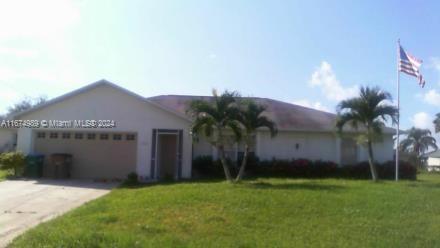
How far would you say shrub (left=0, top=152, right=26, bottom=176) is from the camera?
65.6 ft

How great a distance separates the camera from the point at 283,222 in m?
10.1

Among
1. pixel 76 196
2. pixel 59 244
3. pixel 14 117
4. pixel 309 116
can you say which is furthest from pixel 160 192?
pixel 309 116

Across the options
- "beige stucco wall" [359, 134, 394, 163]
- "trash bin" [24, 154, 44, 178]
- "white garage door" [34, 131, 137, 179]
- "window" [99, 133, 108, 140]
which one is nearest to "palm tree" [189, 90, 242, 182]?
"white garage door" [34, 131, 137, 179]

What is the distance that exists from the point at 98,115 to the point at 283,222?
13568 millimetres

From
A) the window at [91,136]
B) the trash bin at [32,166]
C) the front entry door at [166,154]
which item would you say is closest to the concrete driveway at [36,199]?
the trash bin at [32,166]

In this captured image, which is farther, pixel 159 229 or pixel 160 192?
pixel 160 192

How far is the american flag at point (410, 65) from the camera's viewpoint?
19.8m

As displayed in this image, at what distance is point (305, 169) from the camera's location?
22.9 m

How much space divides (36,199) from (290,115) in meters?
14.9

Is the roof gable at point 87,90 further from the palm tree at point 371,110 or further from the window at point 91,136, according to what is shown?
the palm tree at point 371,110

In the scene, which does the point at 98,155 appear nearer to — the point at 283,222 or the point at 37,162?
the point at 37,162

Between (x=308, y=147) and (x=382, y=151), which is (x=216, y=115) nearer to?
(x=308, y=147)

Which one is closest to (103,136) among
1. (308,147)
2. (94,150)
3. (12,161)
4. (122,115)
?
(94,150)

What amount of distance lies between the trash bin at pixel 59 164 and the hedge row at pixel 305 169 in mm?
5952
